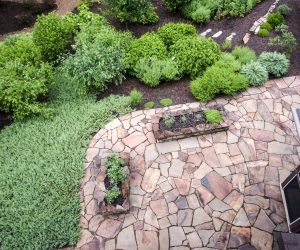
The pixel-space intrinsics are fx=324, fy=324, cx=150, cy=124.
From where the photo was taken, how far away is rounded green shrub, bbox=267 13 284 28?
9.86 m

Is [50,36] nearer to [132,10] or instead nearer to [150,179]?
[132,10]

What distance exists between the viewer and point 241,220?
634 centimetres

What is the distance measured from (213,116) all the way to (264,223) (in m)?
2.63

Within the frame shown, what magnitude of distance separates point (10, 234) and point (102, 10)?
7630 mm

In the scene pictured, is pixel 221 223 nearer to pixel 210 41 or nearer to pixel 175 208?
pixel 175 208

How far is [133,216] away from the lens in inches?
257

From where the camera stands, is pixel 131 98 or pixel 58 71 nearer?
pixel 131 98

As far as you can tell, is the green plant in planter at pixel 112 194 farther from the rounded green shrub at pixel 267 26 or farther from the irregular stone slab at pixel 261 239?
the rounded green shrub at pixel 267 26

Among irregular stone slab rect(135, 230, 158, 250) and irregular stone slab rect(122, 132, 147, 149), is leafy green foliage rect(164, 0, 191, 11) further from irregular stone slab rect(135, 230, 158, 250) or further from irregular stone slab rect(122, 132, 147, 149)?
irregular stone slab rect(135, 230, 158, 250)

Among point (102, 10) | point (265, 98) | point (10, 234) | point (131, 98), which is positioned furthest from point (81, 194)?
point (102, 10)

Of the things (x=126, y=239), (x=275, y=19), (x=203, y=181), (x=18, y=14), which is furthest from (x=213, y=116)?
(x=18, y=14)

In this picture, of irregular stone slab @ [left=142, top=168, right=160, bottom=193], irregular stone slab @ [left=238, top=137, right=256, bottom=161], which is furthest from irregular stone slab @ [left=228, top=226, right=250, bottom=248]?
irregular stone slab @ [left=142, top=168, right=160, bottom=193]

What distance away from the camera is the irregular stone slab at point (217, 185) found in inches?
265

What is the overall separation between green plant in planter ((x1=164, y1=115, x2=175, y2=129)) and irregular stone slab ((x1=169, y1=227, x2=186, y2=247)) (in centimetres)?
240
